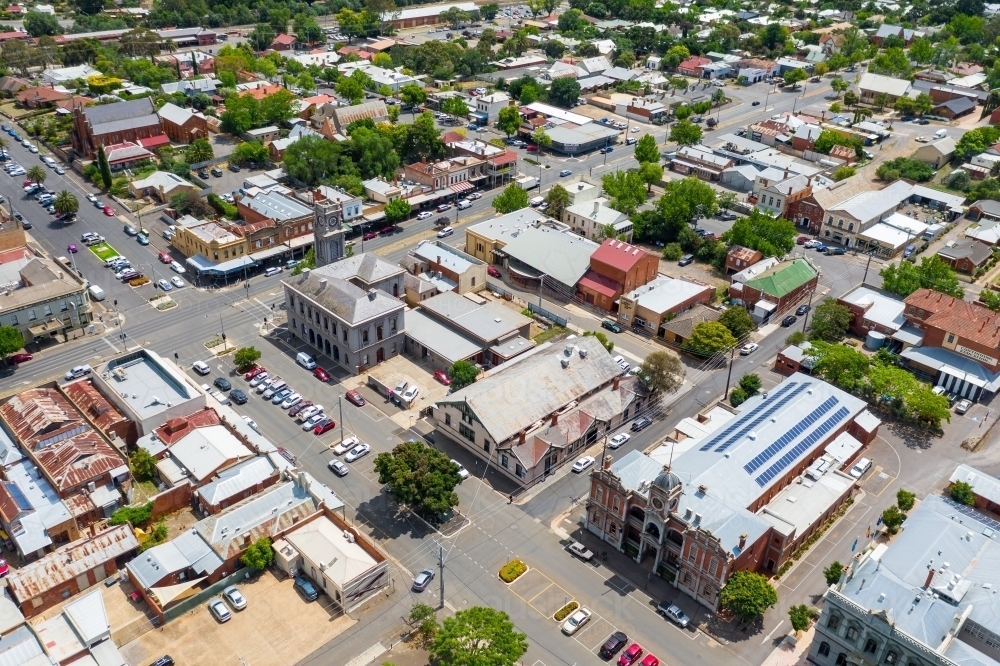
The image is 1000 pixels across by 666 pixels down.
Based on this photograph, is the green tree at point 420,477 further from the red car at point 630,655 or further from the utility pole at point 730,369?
the utility pole at point 730,369

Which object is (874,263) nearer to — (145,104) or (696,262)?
(696,262)

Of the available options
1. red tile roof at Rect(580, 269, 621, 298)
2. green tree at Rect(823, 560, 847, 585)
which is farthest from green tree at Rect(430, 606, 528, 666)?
red tile roof at Rect(580, 269, 621, 298)

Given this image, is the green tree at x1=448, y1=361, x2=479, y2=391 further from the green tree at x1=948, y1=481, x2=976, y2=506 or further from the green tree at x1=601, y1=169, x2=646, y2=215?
the green tree at x1=601, y1=169, x2=646, y2=215

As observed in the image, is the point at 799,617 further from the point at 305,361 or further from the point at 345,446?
the point at 305,361

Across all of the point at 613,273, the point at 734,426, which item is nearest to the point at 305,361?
the point at 613,273

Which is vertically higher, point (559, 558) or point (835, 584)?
point (835, 584)

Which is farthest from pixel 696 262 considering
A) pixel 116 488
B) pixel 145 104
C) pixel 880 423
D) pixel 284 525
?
pixel 145 104

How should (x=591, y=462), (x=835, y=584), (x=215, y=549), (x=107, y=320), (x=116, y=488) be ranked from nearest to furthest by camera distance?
(x=835, y=584) → (x=215, y=549) → (x=116, y=488) → (x=591, y=462) → (x=107, y=320)
